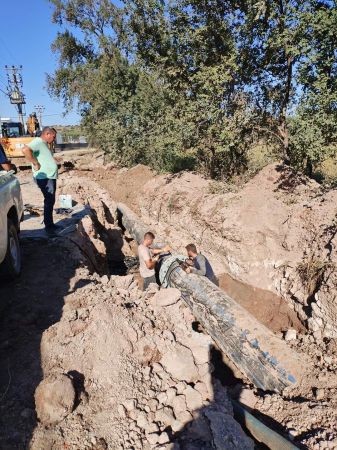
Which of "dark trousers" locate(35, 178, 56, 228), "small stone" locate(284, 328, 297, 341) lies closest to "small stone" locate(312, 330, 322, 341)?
"small stone" locate(284, 328, 297, 341)

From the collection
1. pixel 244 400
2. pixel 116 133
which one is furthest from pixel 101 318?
pixel 116 133

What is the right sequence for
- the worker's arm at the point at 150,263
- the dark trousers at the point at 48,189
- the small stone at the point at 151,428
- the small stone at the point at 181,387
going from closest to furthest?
the small stone at the point at 151,428
the small stone at the point at 181,387
the dark trousers at the point at 48,189
the worker's arm at the point at 150,263

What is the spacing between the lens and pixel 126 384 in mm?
3744

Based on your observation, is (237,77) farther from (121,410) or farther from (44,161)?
(121,410)

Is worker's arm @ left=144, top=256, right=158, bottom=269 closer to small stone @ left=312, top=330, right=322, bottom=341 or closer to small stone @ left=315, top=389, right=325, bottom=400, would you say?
small stone @ left=312, top=330, right=322, bottom=341

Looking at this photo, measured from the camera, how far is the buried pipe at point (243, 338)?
4.74m

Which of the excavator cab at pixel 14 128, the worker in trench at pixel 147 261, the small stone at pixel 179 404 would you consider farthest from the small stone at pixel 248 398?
the excavator cab at pixel 14 128

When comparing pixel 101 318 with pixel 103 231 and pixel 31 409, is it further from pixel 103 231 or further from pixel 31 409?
pixel 103 231

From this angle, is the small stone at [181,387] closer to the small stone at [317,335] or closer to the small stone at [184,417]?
the small stone at [184,417]

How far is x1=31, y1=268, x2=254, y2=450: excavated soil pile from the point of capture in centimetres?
322

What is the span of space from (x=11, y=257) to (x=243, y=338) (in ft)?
12.1

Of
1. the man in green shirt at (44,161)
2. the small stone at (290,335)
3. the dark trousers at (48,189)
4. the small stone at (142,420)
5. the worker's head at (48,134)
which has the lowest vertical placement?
the small stone at (290,335)

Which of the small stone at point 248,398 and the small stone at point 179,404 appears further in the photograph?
the small stone at point 248,398

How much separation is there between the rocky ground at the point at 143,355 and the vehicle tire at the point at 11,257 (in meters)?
0.22
